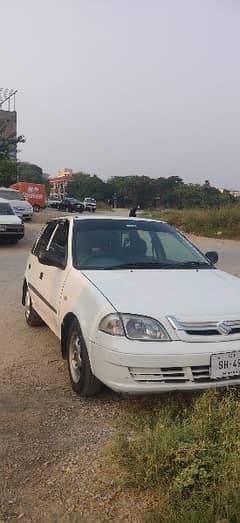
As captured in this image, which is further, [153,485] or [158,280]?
[158,280]

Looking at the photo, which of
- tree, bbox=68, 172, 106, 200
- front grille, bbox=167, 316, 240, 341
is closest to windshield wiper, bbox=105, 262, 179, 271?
front grille, bbox=167, 316, 240, 341

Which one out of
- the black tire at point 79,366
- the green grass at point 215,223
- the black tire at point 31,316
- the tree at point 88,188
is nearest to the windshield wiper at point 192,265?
the black tire at point 79,366

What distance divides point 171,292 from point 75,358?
97cm

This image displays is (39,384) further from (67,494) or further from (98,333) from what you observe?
(67,494)

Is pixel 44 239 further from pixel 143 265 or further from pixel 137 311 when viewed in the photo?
Result: pixel 137 311

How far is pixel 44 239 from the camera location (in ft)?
20.6

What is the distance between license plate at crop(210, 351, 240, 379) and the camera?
3.62 m

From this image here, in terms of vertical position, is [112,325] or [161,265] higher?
[161,265]

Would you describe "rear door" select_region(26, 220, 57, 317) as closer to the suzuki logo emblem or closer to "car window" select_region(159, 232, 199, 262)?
"car window" select_region(159, 232, 199, 262)

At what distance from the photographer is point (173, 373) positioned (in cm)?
360

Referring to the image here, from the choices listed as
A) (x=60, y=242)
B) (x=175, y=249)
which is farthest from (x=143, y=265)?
(x=60, y=242)

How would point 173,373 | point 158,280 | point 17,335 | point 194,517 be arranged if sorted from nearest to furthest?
1. point 194,517
2. point 173,373
3. point 158,280
4. point 17,335

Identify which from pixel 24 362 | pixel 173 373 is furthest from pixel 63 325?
pixel 173 373

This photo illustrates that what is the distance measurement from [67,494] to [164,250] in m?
2.94
